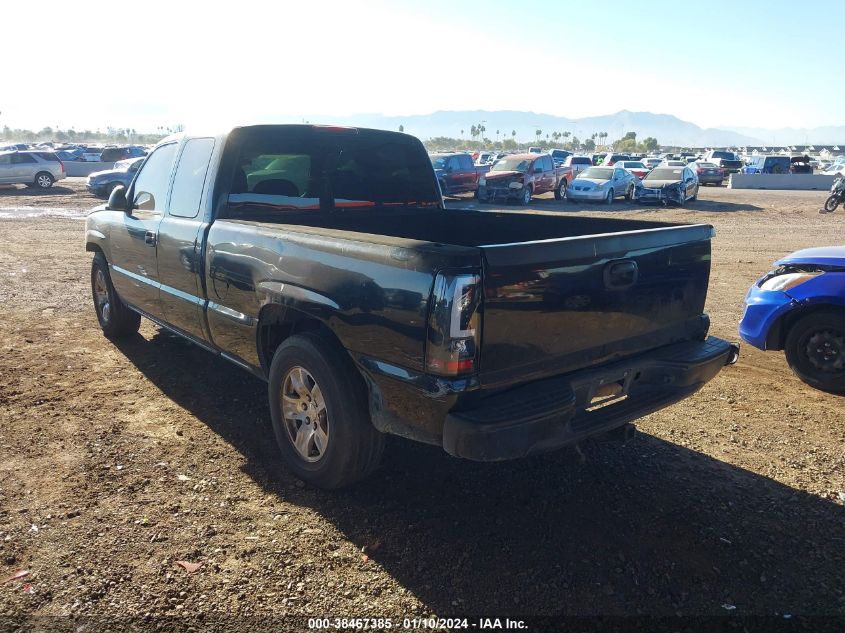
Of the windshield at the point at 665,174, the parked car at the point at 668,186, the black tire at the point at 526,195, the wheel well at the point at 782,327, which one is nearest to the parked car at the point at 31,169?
the black tire at the point at 526,195

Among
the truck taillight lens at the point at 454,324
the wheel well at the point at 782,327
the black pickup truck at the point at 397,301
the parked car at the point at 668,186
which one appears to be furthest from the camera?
the parked car at the point at 668,186

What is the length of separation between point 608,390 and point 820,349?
9.70 ft

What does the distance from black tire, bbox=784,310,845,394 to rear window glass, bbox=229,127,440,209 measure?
320 centimetres

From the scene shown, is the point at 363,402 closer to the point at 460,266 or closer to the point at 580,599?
the point at 460,266

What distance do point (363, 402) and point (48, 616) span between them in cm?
161

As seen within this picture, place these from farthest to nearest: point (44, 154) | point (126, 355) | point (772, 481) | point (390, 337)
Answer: point (44, 154)
point (126, 355)
point (772, 481)
point (390, 337)

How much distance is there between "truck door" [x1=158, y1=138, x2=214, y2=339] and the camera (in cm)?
439

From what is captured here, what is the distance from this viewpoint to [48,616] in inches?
103

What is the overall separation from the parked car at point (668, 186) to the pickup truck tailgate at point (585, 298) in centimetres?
2084

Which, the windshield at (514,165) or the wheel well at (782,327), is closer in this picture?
the wheel well at (782,327)

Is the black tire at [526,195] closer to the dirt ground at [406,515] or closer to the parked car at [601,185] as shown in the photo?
the parked car at [601,185]

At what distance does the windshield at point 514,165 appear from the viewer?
78.0ft

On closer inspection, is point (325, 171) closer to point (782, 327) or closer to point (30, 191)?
point (782, 327)

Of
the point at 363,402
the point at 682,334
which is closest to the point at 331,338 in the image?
the point at 363,402
